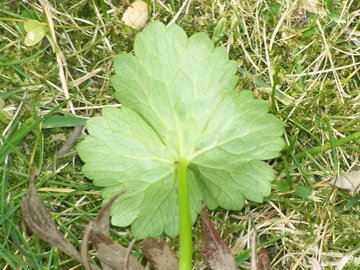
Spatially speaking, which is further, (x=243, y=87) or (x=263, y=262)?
(x=243, y=87)

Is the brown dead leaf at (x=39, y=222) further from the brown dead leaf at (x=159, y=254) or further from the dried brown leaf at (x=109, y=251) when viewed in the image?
the brown dead leaf at (x=159, y=254)

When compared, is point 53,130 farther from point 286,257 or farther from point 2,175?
Result: point 286,257

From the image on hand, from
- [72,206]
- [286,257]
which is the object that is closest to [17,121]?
[72,206]

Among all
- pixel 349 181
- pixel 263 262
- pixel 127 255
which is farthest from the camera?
pixel 349 181

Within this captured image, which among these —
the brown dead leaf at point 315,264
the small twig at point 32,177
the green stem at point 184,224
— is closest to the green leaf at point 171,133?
the green stem at point 184,224

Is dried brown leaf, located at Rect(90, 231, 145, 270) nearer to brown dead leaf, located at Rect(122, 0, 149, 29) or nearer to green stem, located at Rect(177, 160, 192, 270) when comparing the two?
green stem, located at Rect(177, 160, 192, 270)

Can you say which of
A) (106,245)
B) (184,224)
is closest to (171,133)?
(184,224)

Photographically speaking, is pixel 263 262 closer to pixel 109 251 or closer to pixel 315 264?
pixel 315 264
